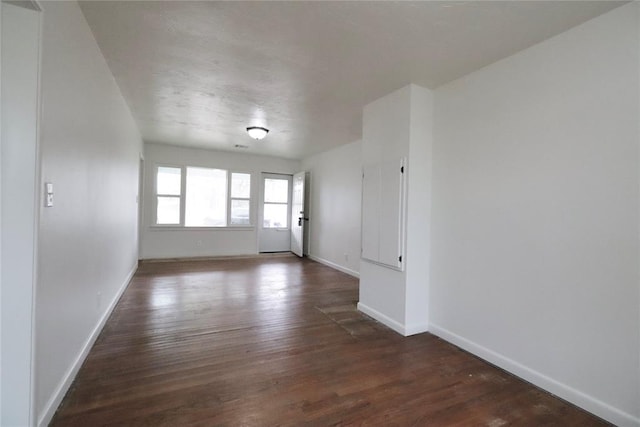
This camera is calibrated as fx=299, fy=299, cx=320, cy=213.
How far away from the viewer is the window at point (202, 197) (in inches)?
253

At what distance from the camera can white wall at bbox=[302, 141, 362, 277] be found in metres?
5.44

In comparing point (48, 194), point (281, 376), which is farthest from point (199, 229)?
point (48, 194)

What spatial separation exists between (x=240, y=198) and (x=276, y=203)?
0.94m

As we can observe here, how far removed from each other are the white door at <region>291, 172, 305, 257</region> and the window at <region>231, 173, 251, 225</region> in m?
1.11

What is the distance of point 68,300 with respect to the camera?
75.3 inches

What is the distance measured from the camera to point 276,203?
764 cm

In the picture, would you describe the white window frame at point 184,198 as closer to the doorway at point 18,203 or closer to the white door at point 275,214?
the white door at point 275,214

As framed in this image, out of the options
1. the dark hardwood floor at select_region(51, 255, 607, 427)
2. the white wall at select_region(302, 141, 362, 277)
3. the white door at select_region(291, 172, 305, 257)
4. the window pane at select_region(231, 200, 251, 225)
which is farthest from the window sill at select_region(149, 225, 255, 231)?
the dark hardwood floor at select_region(51, 255, 607, 427)

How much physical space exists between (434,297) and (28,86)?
329cm

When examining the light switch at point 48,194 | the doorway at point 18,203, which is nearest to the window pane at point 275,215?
the light switch at point 48,194

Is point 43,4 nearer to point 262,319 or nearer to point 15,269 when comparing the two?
point 15,269

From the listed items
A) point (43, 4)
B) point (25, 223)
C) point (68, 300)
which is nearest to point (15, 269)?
point (25, 223)

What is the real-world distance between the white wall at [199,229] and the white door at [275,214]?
0.22m

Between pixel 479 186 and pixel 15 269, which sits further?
pixel 479 186
